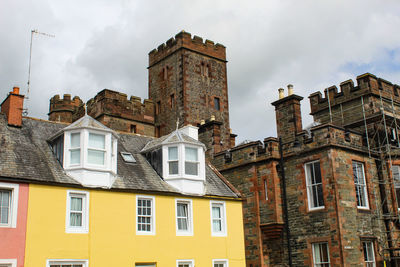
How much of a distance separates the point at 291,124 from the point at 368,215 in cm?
588

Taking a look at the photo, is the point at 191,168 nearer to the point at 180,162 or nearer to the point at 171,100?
the point at 180,162

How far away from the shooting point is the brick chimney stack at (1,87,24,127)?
63.9 feet

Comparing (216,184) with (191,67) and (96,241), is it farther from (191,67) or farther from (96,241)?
(191,67)

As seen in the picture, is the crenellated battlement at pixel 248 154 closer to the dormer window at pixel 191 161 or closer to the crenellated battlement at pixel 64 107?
the dormer window at pixel 191 161

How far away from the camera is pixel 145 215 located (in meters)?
19.3

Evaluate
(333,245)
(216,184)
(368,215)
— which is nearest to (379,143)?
(368,215)

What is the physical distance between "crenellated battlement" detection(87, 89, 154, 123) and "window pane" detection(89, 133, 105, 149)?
631 inches

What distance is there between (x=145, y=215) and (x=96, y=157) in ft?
10.4

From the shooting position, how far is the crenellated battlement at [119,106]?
1385 inches

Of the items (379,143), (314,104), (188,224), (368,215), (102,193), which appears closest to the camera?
(102,193)

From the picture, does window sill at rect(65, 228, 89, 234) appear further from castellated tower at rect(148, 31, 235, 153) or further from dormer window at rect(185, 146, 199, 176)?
castellated tower at rect(148, 31, 235, 153)

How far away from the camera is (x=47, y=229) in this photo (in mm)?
16609

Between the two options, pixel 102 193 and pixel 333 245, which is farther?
pixel 333 245

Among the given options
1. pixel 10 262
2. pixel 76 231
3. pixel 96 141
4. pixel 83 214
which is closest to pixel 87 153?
pixel 96 141
